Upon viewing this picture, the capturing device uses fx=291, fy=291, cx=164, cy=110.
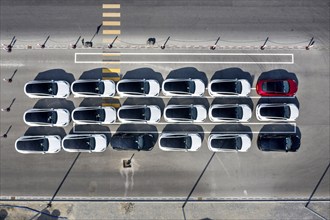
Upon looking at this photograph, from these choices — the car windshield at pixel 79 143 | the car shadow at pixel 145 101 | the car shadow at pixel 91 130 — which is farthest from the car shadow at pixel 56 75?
the car shadow at pixel 145 101

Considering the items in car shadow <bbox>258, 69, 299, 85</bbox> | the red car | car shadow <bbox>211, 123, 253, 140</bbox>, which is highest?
car shadow <bbox>258, 69, 299, 85</bbox>

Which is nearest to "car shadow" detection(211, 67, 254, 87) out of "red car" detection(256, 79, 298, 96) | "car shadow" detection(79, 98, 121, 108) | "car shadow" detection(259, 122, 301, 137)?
"red car" detection(256, 79, 298, 96)

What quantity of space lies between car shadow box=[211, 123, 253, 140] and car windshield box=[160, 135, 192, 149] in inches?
92.4

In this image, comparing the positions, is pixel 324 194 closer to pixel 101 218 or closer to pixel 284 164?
pixel 284 164

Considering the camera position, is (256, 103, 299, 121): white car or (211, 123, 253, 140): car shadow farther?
(211, 123, 253, 140): car shadow

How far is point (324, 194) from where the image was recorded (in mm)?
23109

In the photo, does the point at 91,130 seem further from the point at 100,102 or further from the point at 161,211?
the point at 161,211

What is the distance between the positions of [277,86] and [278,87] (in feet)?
0.36

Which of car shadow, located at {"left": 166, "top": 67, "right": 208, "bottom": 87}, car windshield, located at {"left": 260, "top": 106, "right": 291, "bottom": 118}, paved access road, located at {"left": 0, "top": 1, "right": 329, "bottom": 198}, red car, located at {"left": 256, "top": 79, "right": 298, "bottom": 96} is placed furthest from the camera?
car shadow, located at {"left": 166, "top": 67, "right": 208, "bottom": 87}

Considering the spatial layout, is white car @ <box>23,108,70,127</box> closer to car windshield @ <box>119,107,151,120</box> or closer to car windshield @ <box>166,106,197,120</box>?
car windshield @ <box>119,107,151,120</box>

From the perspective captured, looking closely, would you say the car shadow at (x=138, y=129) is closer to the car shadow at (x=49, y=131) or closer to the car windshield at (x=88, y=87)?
the car windshield at (x=88, y=87)

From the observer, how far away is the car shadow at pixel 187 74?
23.2 metres

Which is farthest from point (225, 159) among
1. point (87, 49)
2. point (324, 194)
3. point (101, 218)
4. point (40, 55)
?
point (40, 55)

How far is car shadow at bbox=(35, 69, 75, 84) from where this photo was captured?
2311 cm
